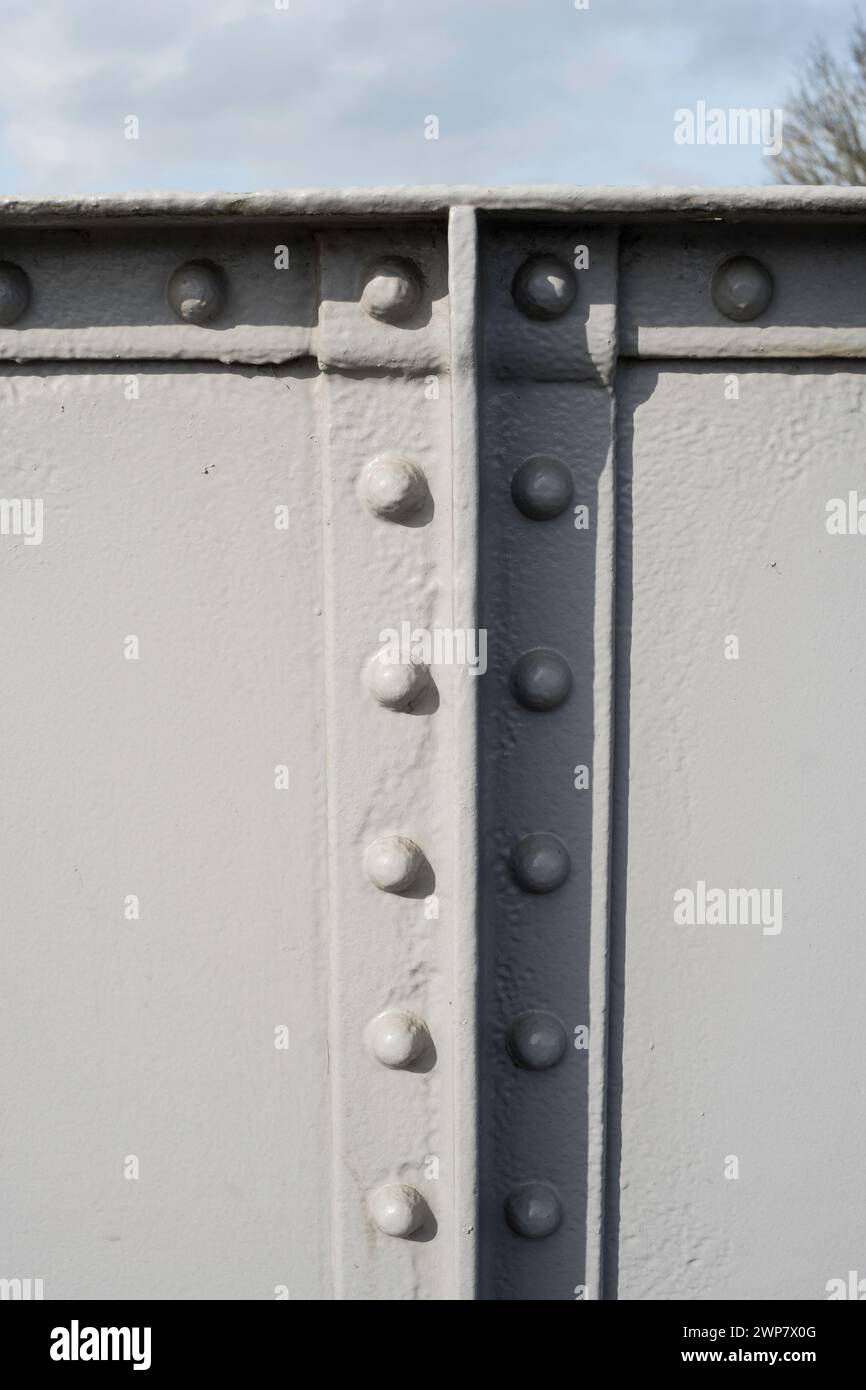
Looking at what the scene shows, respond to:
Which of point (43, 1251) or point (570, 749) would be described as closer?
point (570, 749)

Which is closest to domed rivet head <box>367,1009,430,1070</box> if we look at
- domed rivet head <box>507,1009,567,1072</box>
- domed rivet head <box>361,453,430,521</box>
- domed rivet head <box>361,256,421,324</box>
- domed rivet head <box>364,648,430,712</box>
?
domed rivet head <box>507,1009,567,1072</box>

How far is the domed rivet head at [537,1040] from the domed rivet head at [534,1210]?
15cm

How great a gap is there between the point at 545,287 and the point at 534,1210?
1028 millimetres

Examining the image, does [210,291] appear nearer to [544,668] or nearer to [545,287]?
[545,287]

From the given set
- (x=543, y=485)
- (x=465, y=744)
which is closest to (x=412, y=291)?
(x=543, y=485)

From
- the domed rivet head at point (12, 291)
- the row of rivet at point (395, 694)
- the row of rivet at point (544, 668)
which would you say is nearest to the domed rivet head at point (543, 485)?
the row of rivet at point (544, 668)

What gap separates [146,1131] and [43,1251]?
21cm

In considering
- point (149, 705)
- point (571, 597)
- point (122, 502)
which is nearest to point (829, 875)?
point (571, 597)

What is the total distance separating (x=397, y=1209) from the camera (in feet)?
3.91

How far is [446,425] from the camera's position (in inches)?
43.6

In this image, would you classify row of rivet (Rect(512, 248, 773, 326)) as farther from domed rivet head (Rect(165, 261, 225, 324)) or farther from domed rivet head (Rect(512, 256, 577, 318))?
domed rivet head (Rect(165, 261, 225, 324))

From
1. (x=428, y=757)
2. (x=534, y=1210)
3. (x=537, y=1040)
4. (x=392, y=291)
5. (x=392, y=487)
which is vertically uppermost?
(x=392, y=291)

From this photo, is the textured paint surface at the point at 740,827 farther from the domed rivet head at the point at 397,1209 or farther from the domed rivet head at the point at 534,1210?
the domed rivet head at the point at 397,1209

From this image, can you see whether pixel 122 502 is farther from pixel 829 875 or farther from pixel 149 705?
pixel 829 875
